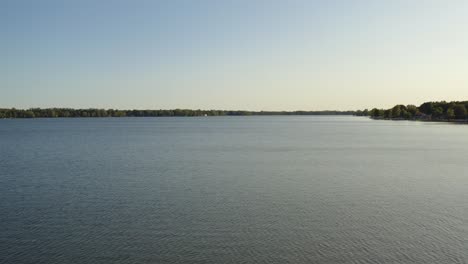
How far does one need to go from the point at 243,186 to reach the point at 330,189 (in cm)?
652

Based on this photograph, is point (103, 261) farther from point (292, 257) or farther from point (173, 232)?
point (292, 257)

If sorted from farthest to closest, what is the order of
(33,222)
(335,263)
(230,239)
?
(33,222) < (230,239) < (335,263)

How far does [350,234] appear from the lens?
20359 millimetres

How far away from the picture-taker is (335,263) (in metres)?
16.7

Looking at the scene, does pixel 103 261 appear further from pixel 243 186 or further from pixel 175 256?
pixel 243 186

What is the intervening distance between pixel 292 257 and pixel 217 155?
4040 cm

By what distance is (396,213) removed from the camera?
80.5ft

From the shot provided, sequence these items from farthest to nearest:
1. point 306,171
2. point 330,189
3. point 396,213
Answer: point 306,171, point 330,189, point 396,213

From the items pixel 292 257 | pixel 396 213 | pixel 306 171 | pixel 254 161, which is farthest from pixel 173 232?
pixel 254 161

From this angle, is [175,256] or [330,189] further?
[330,189]

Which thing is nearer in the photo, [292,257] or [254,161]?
[292,257]

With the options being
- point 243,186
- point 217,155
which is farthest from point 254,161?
point 243,186

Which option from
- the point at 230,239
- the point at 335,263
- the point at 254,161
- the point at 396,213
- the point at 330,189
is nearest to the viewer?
the point at 335,263

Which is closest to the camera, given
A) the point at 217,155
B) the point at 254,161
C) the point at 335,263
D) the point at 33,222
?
the point at 335,263
